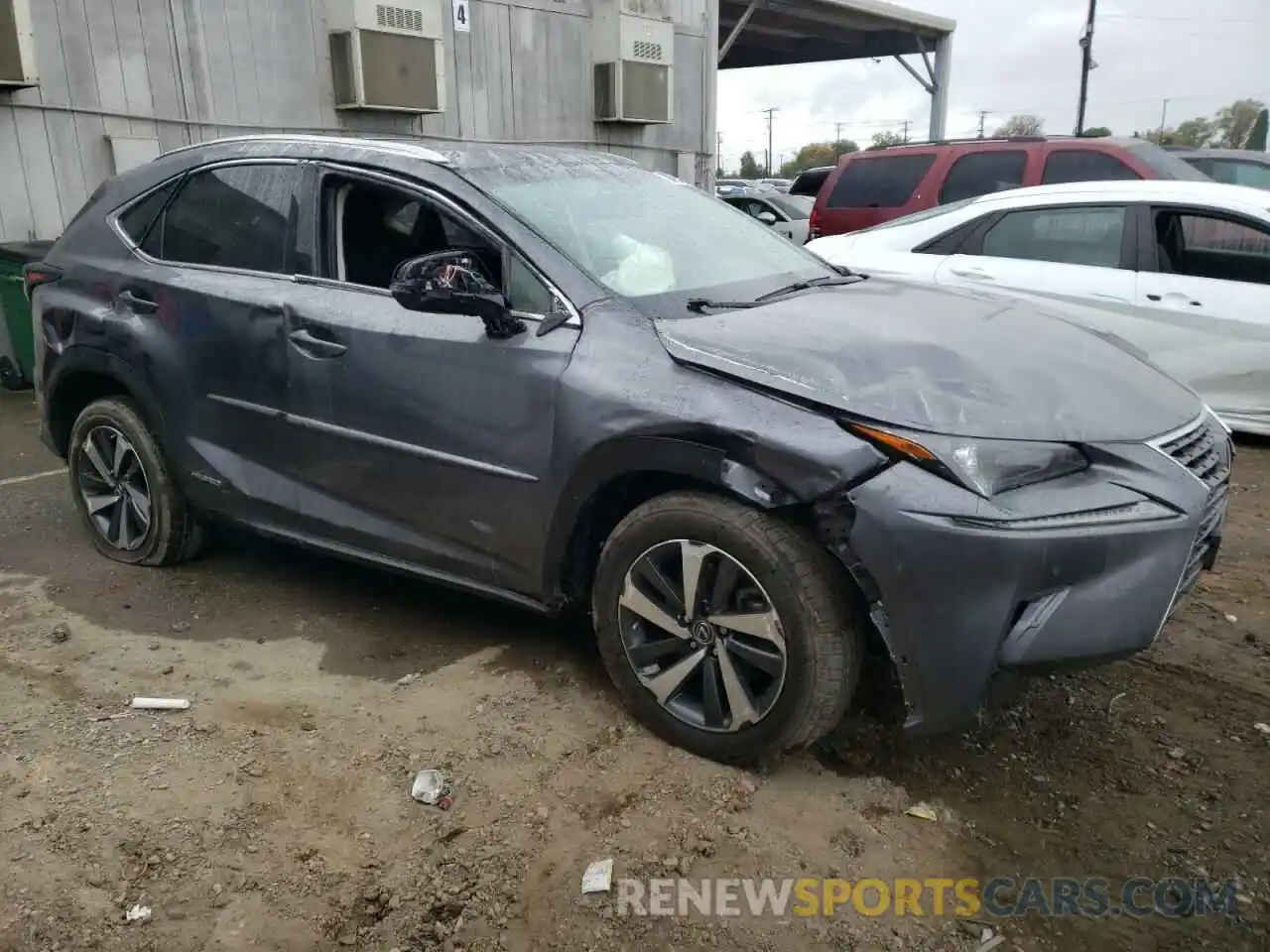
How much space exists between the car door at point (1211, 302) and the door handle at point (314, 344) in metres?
4.71

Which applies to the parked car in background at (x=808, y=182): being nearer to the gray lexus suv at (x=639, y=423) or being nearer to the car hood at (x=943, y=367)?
the gray lexus suv at (x=639, y=423)

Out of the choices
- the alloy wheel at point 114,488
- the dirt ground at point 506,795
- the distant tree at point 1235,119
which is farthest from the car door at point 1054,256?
the distant tree at point 1235,119

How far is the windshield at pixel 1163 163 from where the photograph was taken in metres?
7.61

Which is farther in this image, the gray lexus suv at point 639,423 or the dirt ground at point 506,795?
the gray lexus suv at point 639,423

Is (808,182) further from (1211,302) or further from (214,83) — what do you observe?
(1211,302)

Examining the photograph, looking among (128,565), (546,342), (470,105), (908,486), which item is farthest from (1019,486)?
(470,105)

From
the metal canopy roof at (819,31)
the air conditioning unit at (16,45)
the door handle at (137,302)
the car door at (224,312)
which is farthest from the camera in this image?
the metal canopy roof at (819,31)

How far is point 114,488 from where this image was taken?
432 centimetres

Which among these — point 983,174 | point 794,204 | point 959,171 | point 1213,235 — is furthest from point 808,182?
point 1213,235

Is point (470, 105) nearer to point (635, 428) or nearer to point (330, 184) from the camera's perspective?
point (330, 184)

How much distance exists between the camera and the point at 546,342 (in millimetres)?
2992

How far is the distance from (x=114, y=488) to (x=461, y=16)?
7589 millimetres

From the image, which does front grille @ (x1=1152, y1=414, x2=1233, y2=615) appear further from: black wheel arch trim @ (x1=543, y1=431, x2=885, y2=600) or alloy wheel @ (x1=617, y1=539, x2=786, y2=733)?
alloy wheel @ (x1=617, y1=539, x2=786, y2=733)

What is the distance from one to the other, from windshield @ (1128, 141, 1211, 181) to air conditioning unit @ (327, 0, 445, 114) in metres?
6.07
